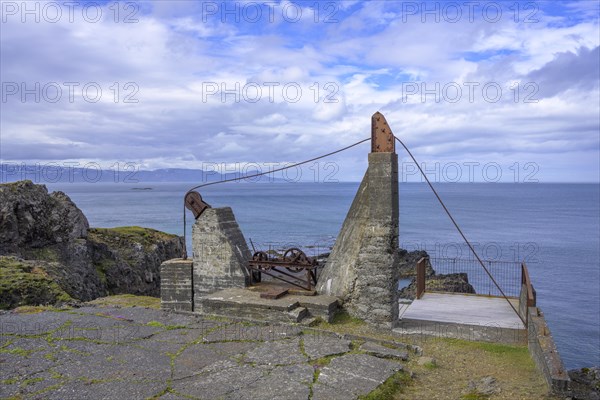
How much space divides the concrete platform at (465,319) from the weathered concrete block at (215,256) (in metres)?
4.35

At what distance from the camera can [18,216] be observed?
27.8m

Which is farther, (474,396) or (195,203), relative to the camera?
(195,203)

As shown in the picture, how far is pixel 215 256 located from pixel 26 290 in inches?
290

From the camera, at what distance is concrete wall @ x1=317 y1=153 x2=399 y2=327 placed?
1041 cm

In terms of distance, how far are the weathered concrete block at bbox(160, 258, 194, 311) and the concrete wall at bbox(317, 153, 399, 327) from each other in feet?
14.2

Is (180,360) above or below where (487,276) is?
above

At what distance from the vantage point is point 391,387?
7.03 m

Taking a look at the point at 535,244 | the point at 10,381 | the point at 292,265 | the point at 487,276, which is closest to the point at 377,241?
the point at 292,265

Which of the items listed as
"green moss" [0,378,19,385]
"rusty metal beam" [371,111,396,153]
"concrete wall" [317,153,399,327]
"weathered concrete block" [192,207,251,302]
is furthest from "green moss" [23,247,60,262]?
"rusty metal beam" [371,111,396,153]

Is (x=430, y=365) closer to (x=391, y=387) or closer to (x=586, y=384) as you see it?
(x=391, y=387)

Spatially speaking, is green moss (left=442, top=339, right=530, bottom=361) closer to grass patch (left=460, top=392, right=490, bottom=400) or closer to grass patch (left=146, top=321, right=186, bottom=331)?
grass patch (left=460, top=392, right=490, bottom=400)

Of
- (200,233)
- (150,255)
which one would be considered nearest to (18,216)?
(150,255)

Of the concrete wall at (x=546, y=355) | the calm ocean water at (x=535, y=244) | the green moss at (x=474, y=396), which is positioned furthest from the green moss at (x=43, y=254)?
the calm ocean water at (x=535, y=244)

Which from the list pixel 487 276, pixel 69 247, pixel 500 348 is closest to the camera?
pixel 500 348
